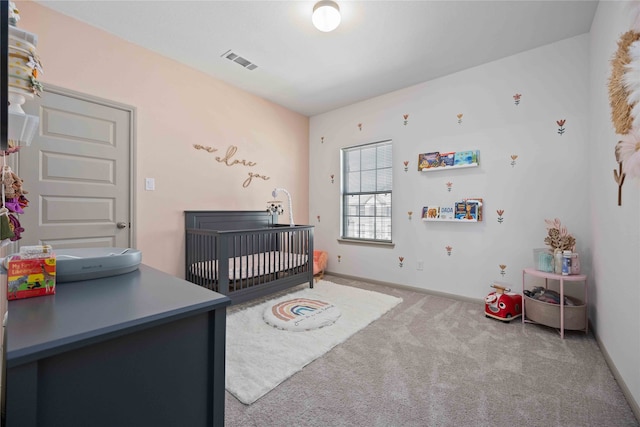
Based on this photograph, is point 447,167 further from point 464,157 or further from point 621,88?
point 621,88

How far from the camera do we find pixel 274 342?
201 cm

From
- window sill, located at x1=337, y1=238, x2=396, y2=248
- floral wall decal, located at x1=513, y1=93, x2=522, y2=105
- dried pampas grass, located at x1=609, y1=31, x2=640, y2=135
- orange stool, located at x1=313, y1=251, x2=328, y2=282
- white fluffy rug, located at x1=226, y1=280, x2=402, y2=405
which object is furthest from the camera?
orange stool, located at x1=313, y1=251, x2=328, y2=282

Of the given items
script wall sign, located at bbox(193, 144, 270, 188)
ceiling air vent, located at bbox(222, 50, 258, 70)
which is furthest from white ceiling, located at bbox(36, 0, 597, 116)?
script wall sign, located at bbox(193, 144, 270, 188)

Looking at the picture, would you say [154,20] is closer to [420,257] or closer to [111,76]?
[111,76]

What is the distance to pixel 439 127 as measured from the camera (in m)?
3.13

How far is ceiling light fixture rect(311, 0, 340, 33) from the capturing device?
1.98 metres

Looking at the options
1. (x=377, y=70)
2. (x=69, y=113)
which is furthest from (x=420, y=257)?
(x=69, y=113)

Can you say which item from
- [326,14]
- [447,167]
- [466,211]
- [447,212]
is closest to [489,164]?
[447,167]

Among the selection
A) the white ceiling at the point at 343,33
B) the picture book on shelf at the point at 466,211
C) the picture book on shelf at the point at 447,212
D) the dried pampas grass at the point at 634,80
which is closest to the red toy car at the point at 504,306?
the picture book on shelf at the point at 466,211

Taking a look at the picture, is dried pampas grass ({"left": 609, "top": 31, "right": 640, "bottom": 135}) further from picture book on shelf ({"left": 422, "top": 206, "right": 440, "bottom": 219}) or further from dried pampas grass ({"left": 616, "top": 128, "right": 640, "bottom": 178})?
picture book on shelf ({"left": 422, "top": 206, "right": 440, "bottom": 219})

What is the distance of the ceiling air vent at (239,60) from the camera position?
2686mm

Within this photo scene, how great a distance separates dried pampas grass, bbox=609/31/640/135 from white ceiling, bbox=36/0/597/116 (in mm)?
951

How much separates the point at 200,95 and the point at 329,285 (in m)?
2.61

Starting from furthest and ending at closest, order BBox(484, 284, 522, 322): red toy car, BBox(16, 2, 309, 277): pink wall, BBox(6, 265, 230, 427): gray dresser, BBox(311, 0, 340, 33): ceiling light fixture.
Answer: BBox(484, 284, 522, 322): red toy car → BBox(16, 2, 309, 277): pink wall → BBox(311, 0, 340, 33): ceiling light fixture → BBox(6, 265, 230, 427): gray dresser
